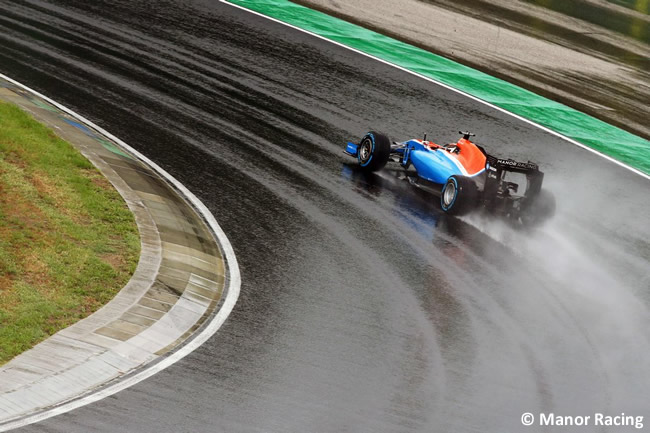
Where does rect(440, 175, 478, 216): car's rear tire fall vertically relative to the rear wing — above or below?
below

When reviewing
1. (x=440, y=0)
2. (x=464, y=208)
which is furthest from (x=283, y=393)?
(x=440, y=0)

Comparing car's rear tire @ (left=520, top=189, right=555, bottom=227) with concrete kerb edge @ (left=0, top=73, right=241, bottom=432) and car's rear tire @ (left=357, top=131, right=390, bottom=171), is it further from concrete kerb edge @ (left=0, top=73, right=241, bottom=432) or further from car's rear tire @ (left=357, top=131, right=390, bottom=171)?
concrete kerb edge @ (left=0, top=73, right=241, bottom=432)

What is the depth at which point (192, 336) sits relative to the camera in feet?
31.4

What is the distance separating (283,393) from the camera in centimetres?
872

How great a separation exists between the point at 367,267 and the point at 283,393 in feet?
11.5

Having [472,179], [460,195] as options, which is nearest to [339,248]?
[460,195]

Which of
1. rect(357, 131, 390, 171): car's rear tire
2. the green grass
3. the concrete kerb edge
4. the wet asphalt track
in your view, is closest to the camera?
the concrete kerb edge

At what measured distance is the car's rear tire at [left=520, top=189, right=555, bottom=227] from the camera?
14180 millimetres

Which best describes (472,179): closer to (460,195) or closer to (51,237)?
(460,195)

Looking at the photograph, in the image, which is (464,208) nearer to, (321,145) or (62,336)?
(321,145)

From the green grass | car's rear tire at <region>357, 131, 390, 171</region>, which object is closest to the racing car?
car's rear tire at <region>357, 131, 390, 171</region>

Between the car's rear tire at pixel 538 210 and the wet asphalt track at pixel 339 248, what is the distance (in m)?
0.24

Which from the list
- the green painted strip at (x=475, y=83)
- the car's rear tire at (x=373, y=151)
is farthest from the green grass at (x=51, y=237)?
the green painted strip at (x=475, y=83)

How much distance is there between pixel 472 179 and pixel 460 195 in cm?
39
